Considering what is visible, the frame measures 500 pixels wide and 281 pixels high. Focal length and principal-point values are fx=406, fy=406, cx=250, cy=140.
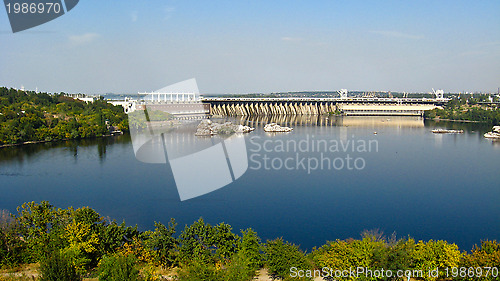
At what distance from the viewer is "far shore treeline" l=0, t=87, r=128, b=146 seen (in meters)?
16.6

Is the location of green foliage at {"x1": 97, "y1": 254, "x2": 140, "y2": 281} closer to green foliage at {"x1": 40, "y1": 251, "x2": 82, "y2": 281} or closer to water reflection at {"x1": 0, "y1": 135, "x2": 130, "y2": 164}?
green foliage at {"x1": 40, "y1": 251, "x2": 82, "y2": 281}

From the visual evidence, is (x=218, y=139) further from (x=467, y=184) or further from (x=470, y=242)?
(x=470, y=242)

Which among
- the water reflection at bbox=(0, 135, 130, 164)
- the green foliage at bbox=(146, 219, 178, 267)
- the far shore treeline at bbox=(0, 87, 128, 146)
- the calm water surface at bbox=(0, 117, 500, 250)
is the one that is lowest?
the calm water surface at bbox=(0, 117, 500, 250)

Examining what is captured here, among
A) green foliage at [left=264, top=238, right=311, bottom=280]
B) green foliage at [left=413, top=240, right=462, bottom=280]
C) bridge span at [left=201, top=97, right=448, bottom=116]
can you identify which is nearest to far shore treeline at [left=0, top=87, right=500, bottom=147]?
bridge span at [left=201, top=97, right=448, bottom=116]

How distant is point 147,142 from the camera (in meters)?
17.2

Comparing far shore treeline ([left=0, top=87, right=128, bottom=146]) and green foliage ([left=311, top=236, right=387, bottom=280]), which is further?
far shore treeline ([left=0, top=87, right=128, bottom=146])

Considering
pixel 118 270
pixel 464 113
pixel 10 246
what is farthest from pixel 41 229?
pixel 464 113

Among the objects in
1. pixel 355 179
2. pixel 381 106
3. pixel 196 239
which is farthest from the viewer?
pixel 381 106

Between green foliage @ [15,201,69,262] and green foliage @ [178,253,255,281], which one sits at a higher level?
green foliage @ [15,201,69,262]

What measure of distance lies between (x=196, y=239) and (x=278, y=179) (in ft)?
16.7

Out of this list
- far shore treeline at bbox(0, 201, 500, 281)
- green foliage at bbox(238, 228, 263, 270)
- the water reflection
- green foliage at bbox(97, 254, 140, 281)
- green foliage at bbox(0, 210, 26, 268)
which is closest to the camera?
green foliage at bbox(97, 254, 140, 281)

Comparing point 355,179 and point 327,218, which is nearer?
point 327,218

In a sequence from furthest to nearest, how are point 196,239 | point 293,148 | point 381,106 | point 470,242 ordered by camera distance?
point 381,106
point 293,148
point 470,242
point 196,239

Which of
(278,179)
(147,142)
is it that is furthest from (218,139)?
(278,179)
